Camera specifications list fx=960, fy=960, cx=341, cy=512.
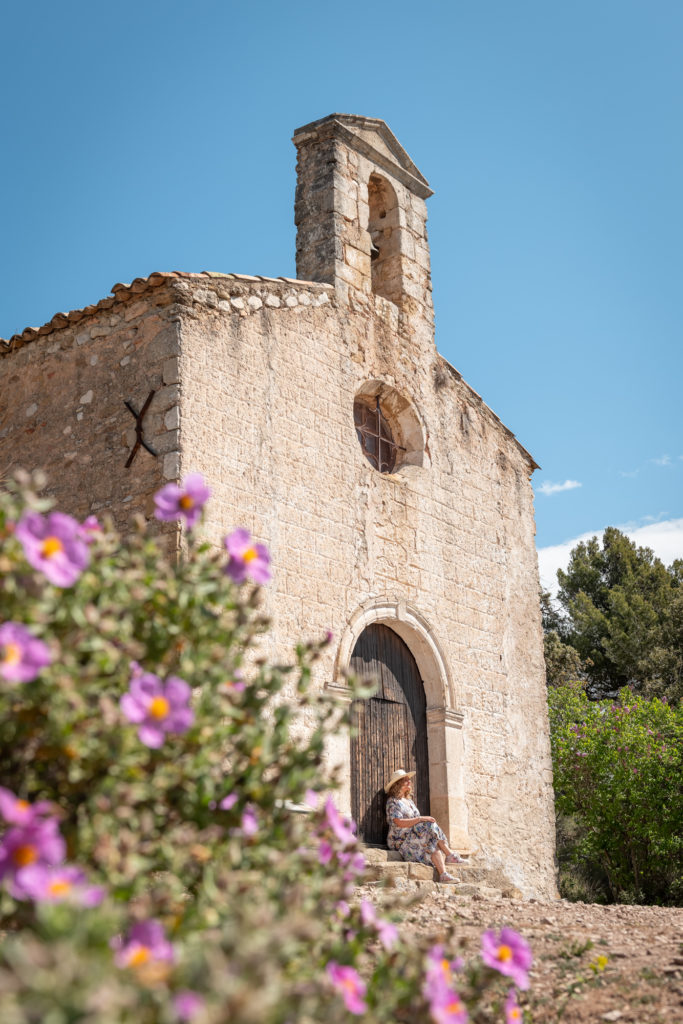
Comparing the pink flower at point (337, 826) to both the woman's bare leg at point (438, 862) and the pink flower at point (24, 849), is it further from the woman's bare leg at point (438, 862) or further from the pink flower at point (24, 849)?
the woman's bare leg at point (438, 862)

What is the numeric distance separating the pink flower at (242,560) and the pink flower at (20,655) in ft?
2.16

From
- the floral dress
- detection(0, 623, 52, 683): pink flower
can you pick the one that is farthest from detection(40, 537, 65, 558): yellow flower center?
the floral dress

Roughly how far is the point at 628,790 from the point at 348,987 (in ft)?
37.9

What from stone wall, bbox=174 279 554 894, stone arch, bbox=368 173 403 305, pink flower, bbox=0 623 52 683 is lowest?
pink flower, bbox=0 623 52 683

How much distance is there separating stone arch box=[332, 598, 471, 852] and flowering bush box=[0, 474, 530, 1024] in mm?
5260

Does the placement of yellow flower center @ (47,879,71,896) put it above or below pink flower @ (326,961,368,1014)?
above

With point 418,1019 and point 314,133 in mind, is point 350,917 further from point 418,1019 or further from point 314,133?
point 314,133

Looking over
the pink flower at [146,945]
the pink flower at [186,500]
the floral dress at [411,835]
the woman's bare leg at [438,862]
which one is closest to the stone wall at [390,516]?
the floral dress at [411,835]

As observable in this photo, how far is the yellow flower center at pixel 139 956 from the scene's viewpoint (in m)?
1.57

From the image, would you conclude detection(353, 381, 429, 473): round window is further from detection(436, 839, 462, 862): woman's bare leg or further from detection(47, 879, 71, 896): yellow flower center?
detection(47, 879, 71, 896): yellow flower center

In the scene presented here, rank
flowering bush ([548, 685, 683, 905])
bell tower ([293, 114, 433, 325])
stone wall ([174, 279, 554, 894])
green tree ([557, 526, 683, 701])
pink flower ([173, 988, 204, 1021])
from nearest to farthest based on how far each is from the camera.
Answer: pink flower ([173, 988, 204, 1021]), stone wall ([174, 279, 554, 894]), bell tower ([293, 114, 433, 325]), flowering bush ([548, 685, 683, 905]), green tree ([557, 526, 683, 701])

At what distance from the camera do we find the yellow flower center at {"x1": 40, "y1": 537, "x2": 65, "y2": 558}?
207cm

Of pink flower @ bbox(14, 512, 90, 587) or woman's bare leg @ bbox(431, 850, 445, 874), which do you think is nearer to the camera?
pink flower @ bbox(14, 512, 90, 587)

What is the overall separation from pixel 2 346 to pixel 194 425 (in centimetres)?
216
